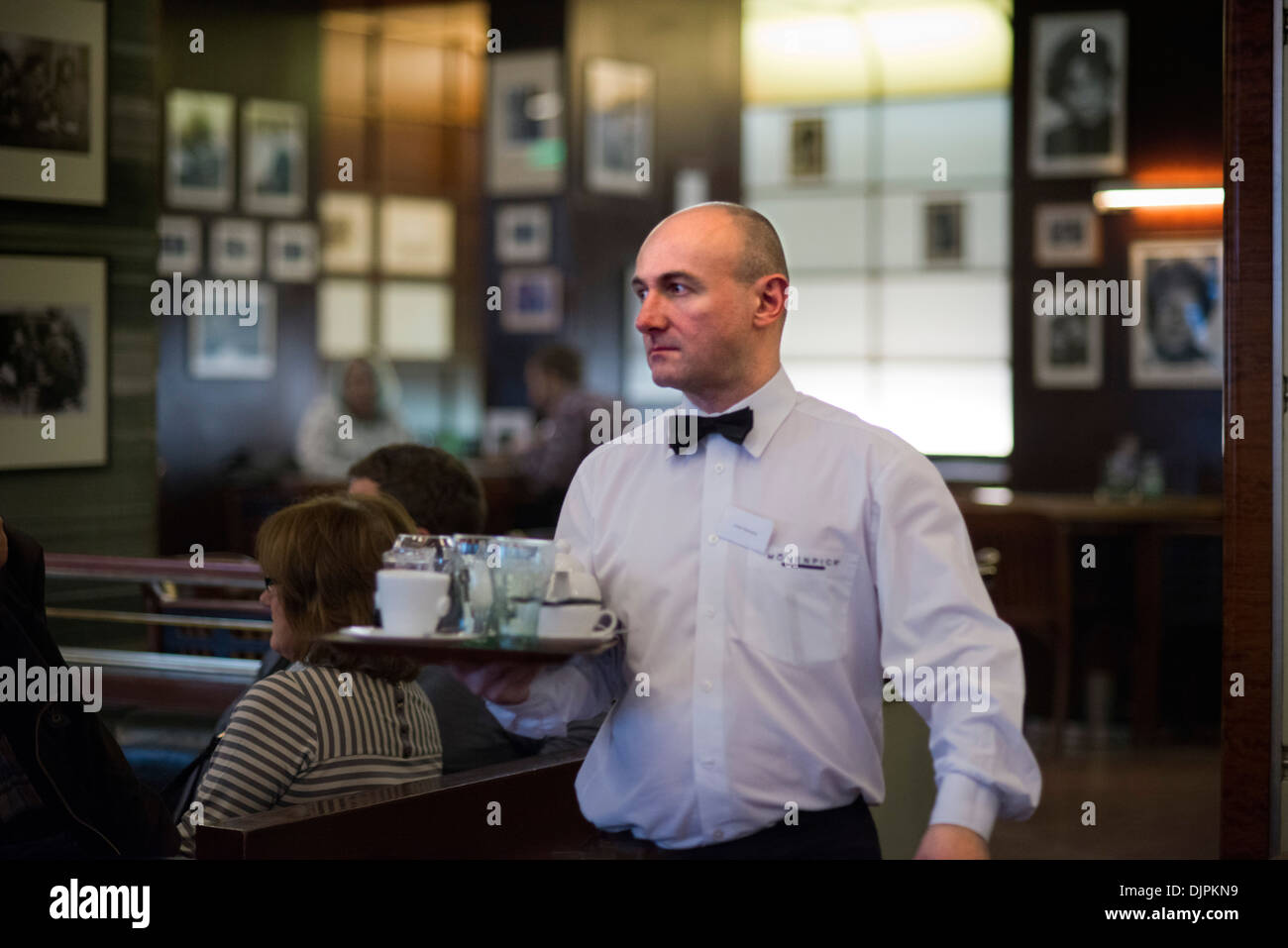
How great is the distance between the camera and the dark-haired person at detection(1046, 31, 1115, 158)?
8922 mm

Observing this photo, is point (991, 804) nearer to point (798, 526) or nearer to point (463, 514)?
point (798, 526)

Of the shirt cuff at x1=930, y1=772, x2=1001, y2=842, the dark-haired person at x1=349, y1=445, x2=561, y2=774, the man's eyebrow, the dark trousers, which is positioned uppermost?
the man's eyebrow

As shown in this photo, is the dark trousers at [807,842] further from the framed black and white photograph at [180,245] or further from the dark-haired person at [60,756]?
the framed black and white photograph at [180,245]

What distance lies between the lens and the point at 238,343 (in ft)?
32.6

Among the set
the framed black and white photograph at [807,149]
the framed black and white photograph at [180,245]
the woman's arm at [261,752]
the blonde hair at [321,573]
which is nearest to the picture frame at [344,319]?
the framed black and white photograph at [180,245]

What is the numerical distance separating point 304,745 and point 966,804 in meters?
1.15

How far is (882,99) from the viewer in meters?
10.6

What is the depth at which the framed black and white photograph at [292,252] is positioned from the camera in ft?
33.0

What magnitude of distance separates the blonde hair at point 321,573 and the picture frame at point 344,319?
8165 millimetres

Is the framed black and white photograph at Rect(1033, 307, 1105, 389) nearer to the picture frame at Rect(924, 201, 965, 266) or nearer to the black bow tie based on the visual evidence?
the picture frame at Rect(924, 201, 965, 266)

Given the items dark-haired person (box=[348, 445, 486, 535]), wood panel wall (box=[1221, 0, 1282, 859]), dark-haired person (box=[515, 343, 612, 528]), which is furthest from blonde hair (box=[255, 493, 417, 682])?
dark-haired person (box=[515, 343, 612, 528])

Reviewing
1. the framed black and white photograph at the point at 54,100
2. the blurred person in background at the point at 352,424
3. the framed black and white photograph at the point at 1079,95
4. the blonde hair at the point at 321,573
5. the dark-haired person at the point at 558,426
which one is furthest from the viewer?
the framed black and white photograph at the point at 1079,95

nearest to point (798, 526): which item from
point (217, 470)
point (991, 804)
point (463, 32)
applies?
point (991, 804)

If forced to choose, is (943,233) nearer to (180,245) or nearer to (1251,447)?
(180,245)
